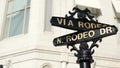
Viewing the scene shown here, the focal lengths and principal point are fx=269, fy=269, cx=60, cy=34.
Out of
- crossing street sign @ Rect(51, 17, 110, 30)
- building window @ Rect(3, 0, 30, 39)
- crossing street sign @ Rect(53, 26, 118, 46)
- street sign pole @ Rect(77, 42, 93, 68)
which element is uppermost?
building window @ Rect(3, 0, 30, 39)

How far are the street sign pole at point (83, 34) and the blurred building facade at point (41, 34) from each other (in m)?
5.86

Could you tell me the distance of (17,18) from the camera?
466 inches

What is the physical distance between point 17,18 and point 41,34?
1696 millimetres

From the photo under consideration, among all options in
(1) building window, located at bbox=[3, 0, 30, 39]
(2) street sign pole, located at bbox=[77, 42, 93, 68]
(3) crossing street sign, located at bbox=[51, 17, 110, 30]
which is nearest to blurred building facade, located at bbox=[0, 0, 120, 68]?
(1) building window, located at bbox=[3, 0, 30, 39]

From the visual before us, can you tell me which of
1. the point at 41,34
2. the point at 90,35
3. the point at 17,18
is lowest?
the point at 90,35

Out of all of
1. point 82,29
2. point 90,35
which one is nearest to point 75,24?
point 82,29

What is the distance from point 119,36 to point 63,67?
3.20 meters

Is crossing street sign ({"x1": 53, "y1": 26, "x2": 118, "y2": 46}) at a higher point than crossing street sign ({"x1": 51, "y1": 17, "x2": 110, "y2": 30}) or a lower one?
lower

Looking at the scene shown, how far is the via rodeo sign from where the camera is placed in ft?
13.9

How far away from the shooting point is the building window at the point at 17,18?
11477 millimetres

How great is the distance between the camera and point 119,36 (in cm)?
1194

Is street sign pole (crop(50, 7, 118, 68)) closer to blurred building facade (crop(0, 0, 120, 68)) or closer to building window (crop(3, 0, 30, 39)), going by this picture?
blurred building facade (crop(0, 0, 120, 68))

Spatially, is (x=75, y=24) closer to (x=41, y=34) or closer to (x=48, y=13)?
(x=41, y=34)

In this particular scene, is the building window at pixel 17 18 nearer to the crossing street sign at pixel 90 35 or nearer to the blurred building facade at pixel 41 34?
the blurred building facade at pixel 41 34
